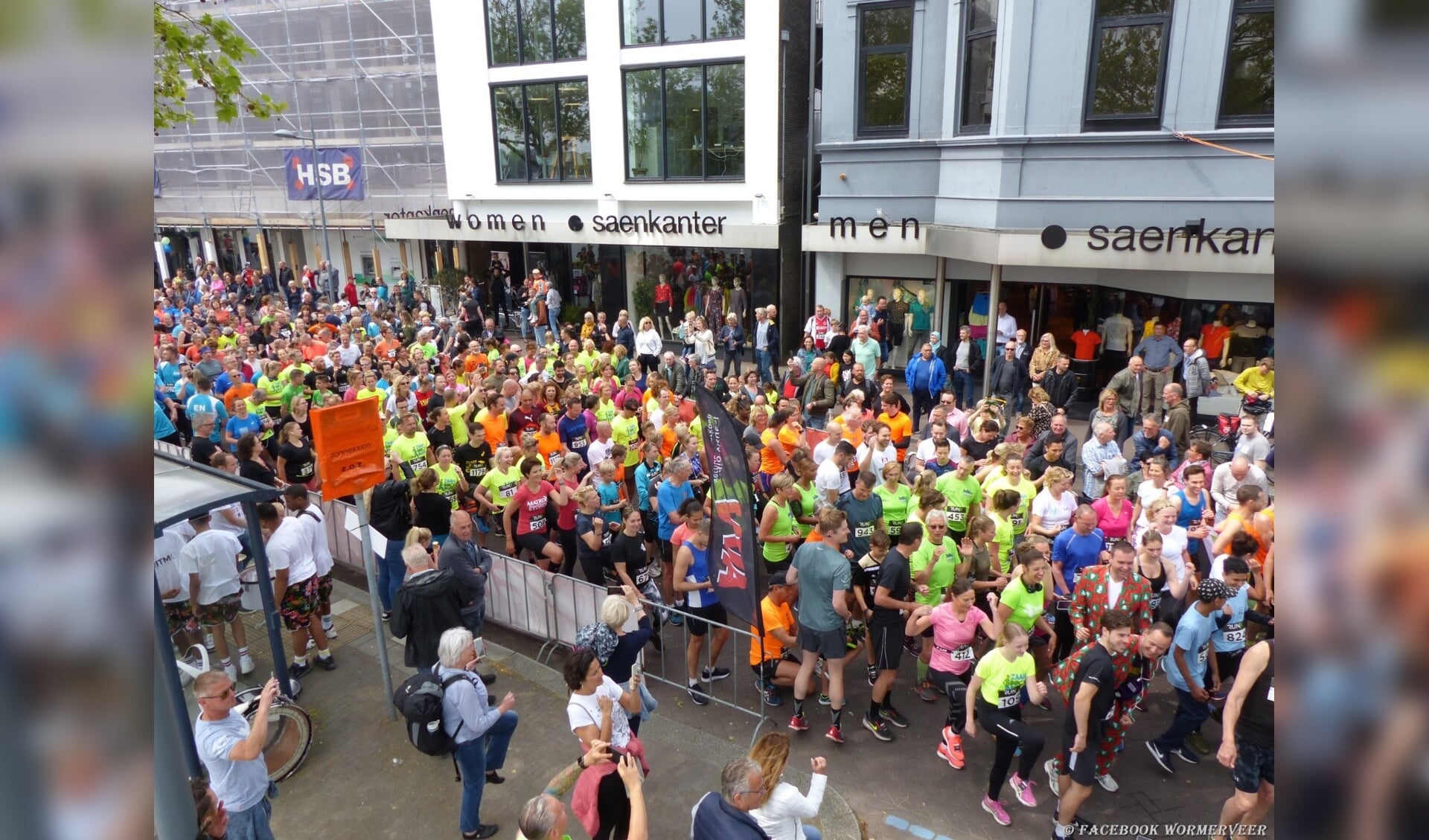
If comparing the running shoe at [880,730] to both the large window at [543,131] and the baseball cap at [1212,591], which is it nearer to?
the baseball cap at [1212,591]


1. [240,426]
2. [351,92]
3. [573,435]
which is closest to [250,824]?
[573,435]

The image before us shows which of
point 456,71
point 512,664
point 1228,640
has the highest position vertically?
point 456,71

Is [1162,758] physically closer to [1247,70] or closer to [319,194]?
[1247,70]

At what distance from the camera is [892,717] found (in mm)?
6930

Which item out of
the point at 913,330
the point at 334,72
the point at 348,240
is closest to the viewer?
the point at 913,330

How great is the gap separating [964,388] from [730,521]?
9160 mm

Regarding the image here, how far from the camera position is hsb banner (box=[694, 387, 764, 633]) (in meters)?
6.71

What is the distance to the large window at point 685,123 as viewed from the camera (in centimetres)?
1983

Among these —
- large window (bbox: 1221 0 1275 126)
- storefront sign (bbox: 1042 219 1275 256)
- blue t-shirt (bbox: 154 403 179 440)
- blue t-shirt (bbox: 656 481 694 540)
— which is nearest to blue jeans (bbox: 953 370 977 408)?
storefront sign (bbox: 1042 219 1275 256)

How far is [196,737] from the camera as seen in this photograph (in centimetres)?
487
